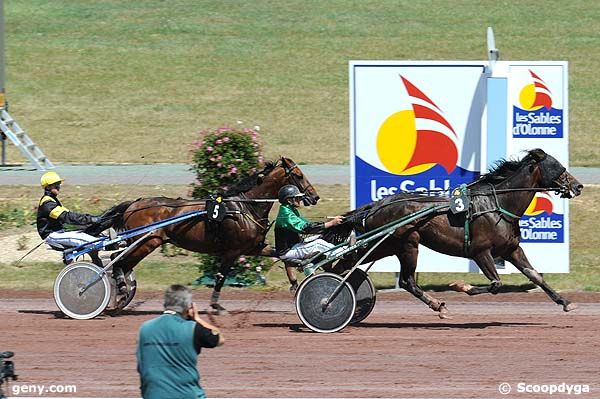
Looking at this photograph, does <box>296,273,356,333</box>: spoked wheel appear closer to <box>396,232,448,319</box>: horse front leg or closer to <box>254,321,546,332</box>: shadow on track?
<box>254,321,546,332</box>: shadow on track

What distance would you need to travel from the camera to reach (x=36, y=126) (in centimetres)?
2842

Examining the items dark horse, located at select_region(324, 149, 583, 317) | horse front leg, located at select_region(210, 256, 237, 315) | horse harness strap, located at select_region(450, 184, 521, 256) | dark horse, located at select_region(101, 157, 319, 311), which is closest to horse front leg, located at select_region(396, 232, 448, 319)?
dark horse, located at select_region(324, 149, 583, 317)

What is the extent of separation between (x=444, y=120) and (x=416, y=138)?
0.44m

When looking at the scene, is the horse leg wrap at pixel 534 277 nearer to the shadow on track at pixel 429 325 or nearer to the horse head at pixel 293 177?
the shadow on track at pixel 429 325

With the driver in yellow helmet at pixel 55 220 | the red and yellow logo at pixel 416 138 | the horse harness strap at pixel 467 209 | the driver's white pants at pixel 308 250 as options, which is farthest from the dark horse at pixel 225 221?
the red and yellow logo at pixel 416 138

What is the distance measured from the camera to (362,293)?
12.4 m

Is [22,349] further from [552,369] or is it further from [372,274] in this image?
[372,274]

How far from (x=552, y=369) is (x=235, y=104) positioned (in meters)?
20.3

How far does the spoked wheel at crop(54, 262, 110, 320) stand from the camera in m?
12.8

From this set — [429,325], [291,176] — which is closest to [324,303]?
[429,325]

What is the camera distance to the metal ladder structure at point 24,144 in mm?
23719

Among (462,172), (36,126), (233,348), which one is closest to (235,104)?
(36,126)

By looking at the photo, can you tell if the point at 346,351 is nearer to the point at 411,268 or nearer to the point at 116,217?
the point at 411,268

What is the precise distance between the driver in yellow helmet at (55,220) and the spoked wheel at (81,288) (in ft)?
1.01
